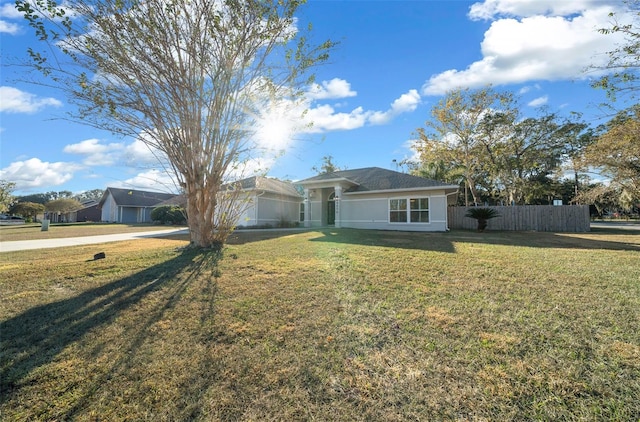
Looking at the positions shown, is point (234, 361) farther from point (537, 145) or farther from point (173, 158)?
point (537, 145)

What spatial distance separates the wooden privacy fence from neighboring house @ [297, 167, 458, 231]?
5.57 metres

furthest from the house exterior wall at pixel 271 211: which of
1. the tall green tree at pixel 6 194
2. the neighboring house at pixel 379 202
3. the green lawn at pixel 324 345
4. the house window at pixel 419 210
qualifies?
the tall green tree at pixel 6 194

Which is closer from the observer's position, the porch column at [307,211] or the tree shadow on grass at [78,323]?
the tree shadow on grass at [78,323]

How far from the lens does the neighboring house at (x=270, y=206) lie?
1939 cm

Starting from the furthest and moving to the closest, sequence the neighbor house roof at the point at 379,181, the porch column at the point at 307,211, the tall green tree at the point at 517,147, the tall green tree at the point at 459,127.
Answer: the tall green tree at the point at 517,147 → the tall green tree at the point at 459,127 → the porch column at the point at 307,211 → the neighbor house roof at the point at 379,181

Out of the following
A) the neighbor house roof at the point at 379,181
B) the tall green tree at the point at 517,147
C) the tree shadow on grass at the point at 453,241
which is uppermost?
the tall green tree at the point at 517,147

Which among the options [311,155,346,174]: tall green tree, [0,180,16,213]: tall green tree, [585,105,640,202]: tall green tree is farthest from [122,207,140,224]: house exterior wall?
[585,105,640,202]: tall green tree

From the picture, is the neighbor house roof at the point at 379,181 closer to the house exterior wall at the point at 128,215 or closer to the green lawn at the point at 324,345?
the green lawn at the point at 324,345

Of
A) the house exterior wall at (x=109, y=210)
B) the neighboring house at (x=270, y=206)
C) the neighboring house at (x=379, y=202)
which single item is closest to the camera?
the neighboring house at (x=379, y=202)

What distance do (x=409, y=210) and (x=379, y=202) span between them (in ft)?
6.41

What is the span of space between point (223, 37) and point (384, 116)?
54.5 feet

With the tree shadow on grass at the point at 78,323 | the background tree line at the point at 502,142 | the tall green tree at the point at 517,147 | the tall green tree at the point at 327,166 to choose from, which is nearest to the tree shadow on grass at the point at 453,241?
the tree shadow on grass at the point at 78,323

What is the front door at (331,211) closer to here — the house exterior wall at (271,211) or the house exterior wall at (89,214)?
the house exterior wall at (271,211)

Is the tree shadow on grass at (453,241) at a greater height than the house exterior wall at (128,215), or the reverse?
the house exterior wall at (128,215)
